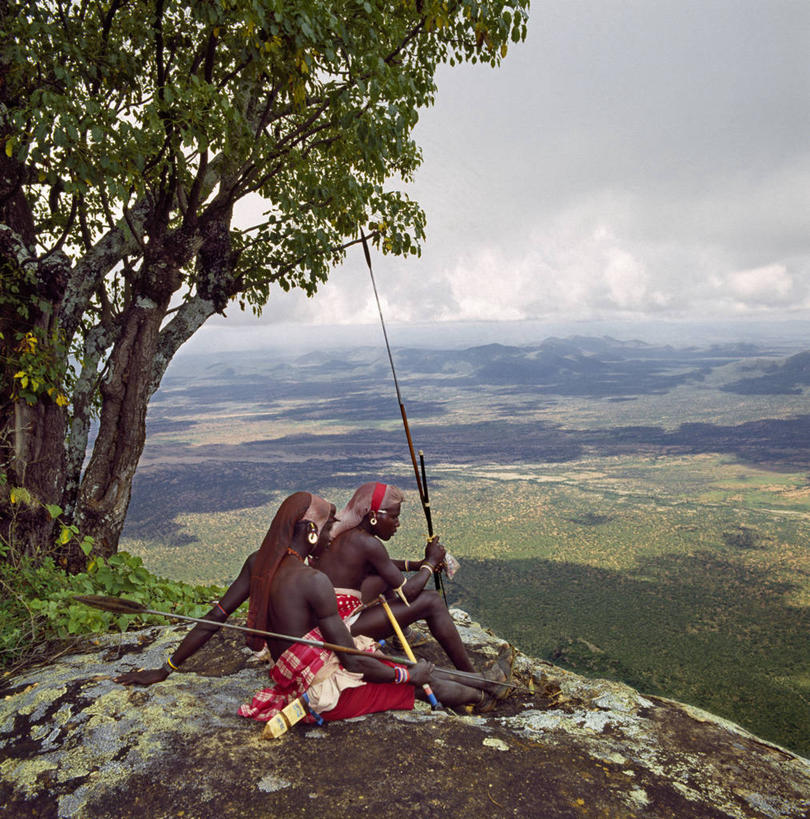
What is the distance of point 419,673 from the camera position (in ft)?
15.8

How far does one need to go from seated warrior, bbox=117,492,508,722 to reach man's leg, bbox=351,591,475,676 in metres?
0.65

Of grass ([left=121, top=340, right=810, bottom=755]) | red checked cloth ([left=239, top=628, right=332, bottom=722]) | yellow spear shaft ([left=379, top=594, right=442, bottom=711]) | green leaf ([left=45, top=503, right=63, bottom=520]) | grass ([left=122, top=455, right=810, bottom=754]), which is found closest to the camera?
red checked cloth ([left=239, top=628, right=332, bottom=722])

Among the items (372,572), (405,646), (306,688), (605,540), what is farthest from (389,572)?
(605,540)

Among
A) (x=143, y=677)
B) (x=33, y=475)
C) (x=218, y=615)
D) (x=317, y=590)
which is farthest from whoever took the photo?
(x=33, y=475)

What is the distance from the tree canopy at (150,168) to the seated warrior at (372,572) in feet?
12.5

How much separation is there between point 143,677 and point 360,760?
214cm

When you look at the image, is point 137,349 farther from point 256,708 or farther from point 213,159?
point 256,708

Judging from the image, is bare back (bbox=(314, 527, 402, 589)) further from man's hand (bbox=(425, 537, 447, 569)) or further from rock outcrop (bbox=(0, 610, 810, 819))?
rock outcrop (bbox=(0, 610, 810, 819))

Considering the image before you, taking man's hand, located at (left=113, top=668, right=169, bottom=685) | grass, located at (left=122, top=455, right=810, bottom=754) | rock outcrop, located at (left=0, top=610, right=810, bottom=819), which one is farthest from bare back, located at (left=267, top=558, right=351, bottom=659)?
grass, located at (left=122, top=455, right=810, bottom=754)

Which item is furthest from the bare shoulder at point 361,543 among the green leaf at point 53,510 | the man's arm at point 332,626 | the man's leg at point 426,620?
the green leaf at point 53,510

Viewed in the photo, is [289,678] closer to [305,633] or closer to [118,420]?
[305,633]

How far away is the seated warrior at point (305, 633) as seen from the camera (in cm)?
443

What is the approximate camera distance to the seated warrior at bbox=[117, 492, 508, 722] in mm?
4434

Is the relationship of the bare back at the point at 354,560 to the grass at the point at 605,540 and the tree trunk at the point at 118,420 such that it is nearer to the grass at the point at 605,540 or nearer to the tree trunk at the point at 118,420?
the tree trunk at the point at 118,420
